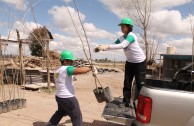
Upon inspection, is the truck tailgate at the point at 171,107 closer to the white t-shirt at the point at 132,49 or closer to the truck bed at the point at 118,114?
the truck bed at the point at 118,114

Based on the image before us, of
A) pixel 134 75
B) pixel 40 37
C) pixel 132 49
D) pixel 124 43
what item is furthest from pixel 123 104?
pixel 40 37

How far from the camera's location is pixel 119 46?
428 centimetres

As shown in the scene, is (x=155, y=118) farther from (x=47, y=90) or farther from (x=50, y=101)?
(x=47, y=90)

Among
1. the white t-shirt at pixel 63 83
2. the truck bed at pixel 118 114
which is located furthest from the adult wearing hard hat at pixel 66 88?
the truck bed at pixel 118 114

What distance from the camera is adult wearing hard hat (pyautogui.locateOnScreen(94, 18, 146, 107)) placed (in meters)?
4.55

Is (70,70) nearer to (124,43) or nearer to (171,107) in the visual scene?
(124,43)

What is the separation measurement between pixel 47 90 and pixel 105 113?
6.91 m

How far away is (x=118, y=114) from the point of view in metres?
4.18

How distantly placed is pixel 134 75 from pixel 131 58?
13.8 inches

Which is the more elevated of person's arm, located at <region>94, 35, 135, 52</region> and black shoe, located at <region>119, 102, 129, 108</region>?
person's arm, located at <region>94, 35, 135, 52</region>

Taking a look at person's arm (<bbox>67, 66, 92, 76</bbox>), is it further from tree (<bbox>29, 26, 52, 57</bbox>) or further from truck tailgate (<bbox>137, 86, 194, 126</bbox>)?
tree (<bbox>29, 26, 52, 57</bbox>)

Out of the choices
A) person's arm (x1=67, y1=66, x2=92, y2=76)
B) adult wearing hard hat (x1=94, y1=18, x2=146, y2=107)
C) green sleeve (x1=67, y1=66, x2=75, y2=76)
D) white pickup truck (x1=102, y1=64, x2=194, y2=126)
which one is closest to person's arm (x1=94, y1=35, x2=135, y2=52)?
adult wearing hard hat (x1=94, y1=18, x2=146, y2=107)

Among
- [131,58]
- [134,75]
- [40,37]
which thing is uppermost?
[40,37]

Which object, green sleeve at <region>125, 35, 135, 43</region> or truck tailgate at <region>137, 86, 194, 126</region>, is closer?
truck tailgate at <region>137, 86, 194, 126</region>
